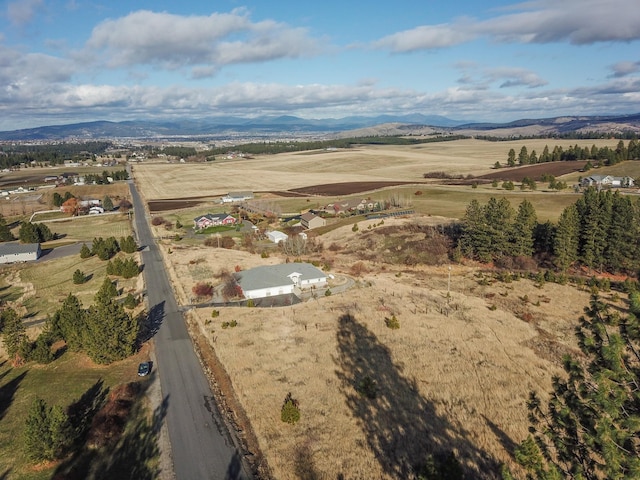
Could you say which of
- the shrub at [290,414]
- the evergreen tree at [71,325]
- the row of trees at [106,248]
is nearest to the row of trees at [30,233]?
the row of trees at [106,248]

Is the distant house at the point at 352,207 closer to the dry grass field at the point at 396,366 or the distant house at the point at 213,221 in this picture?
the distant house at the point at 213,221

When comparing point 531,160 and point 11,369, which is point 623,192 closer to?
point 531,160

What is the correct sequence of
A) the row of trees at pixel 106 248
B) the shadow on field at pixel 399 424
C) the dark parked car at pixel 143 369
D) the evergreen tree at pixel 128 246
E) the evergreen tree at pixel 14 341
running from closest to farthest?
the shadow on field at pixel 399 424
the dark parked car at pixel 143 369
the evergreen tree at pixel 14 341
the row of trees at pixel 106 248
the evergreen tree at pixel 128 246

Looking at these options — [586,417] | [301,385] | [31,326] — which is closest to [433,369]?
[301,385]

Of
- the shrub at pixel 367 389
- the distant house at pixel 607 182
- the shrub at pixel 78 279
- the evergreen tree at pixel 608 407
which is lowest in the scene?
the shrub at pixel 78 279

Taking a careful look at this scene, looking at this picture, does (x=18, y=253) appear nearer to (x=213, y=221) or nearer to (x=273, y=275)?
(x=213, y=221)
